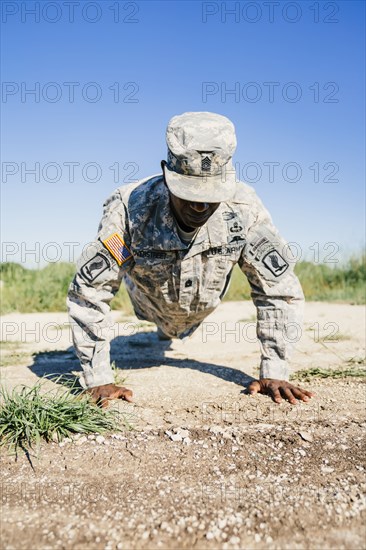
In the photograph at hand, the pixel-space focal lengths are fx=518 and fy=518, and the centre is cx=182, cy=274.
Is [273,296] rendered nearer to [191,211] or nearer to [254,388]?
[254,388]

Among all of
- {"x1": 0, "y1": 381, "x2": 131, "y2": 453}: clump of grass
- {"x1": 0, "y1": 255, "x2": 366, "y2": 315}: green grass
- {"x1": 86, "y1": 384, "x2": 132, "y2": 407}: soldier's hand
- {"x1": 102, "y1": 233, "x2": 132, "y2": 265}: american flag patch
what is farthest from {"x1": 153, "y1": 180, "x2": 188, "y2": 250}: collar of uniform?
{"x1": 0, "y1": 255, "x2": 366, "y2": 315}: green grass

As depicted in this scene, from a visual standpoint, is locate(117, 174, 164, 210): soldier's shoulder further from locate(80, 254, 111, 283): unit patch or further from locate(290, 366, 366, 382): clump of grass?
locate(290, 366, 366, 382): clump of grass

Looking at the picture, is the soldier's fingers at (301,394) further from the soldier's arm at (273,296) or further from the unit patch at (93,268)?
the unit patch at (93,268)

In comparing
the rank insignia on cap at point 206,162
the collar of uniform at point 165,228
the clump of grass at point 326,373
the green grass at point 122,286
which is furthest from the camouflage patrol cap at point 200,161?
the green grass at point 122,286

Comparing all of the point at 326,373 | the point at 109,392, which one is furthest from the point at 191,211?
the point at 326,373

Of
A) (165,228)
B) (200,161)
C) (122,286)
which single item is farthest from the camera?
(122,286)

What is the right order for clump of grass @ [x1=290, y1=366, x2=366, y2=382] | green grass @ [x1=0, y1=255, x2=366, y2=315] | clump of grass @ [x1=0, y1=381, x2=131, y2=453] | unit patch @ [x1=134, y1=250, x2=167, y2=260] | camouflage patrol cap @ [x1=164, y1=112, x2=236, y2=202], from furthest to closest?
green grass @ [x1=0, y1=255, x2=366, y2=315] < clump of grass @ [x1=290, y1=366, x2=366, y2=382] < unit patch @ [x1=134, y1=250, x2=167, y2=260] < camouflage patrol cap @ [x1=164, y1=112, x2=236, y2=202] < clump of grass @ [x1=0, y1=381, x2=131, y2=453]

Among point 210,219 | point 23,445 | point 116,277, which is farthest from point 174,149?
point 23,445

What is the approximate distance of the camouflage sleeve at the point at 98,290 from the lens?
2773mm

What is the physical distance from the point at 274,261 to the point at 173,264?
566mm

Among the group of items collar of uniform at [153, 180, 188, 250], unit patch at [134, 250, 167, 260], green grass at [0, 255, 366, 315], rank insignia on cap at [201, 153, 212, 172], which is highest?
rank insignia on cap at [201, 153, 212, 172]

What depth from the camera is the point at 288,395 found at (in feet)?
9.07

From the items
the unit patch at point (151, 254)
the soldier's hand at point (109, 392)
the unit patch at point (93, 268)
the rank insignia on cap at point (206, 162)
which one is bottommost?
the soldier's hand at point (109, 392)

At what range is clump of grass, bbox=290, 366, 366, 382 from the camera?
3.26 m
